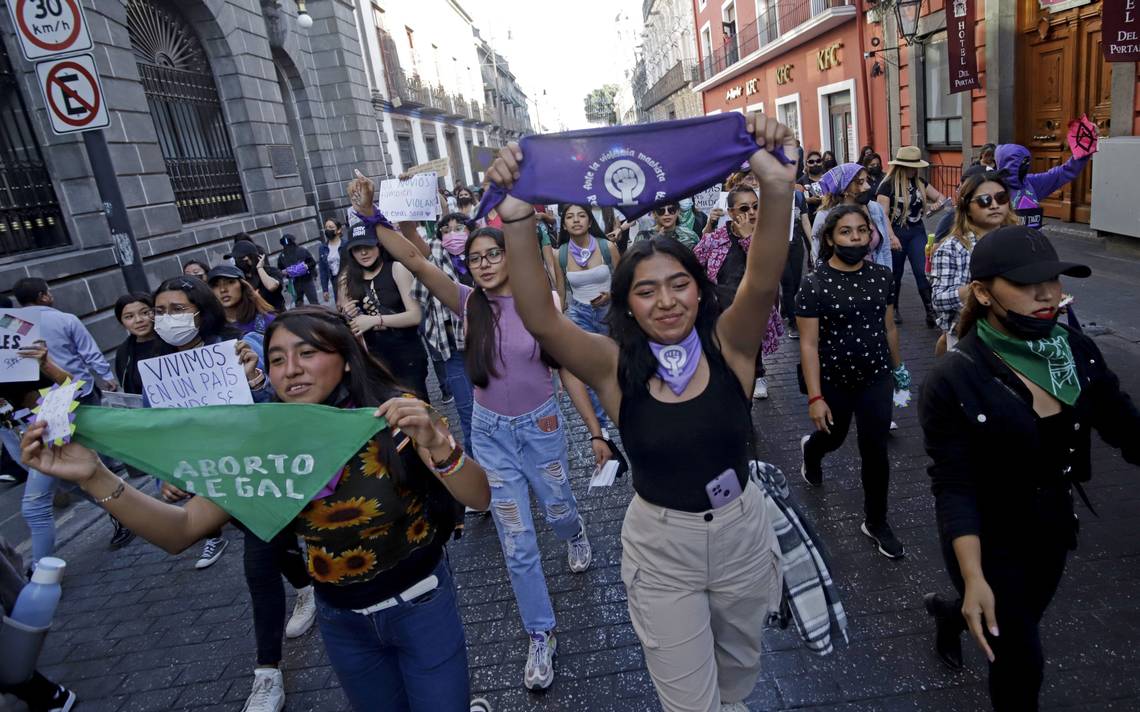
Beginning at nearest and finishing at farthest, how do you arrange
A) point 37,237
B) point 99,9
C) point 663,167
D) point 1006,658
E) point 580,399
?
point 663,167 → point 1006,658 → point 580,399 → point 37,237 → point 99,9

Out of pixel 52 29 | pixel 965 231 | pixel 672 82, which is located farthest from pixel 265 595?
pixel 672 82

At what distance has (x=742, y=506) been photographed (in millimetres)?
2271

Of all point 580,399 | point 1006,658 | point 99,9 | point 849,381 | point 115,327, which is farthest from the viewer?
point 99,9

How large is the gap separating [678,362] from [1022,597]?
1357 millimetres

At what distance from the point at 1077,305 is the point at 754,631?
706cm

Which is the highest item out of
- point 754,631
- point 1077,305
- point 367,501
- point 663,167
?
point 663,167

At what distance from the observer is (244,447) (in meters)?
2.11

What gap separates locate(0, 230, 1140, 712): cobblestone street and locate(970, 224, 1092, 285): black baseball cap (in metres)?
1.74

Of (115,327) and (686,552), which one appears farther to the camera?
(115,327)

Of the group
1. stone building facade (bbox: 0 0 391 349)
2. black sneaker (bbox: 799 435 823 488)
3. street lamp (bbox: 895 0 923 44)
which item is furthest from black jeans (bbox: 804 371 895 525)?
street lamp (bbox: 895 0 923 44)

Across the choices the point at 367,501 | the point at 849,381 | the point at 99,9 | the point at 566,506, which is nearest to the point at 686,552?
the point at 367,501

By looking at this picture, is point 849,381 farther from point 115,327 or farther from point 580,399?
point 115,327

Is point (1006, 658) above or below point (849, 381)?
below

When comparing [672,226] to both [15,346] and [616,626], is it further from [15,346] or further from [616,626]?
[15,346]
